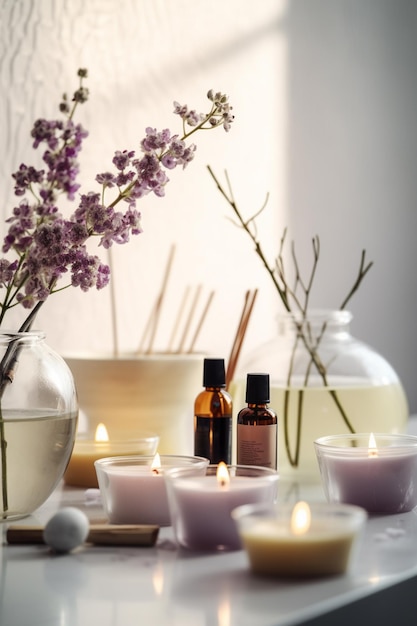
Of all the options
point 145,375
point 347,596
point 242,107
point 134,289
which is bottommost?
point 347,596

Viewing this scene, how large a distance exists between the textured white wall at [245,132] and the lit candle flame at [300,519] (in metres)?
0.75

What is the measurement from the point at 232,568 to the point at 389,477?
27 centimetres

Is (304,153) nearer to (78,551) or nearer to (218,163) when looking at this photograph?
(218,163)

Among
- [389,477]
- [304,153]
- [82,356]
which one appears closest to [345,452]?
[389,477]

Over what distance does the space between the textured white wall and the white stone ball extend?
0.63m

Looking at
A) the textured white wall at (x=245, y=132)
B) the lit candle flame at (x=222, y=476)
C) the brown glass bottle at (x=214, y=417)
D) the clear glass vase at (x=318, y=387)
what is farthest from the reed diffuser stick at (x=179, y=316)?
the lit candle flame at (x=222, y=476)

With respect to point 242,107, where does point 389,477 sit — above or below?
below

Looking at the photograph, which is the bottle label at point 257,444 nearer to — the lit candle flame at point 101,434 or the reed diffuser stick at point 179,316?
the lit candle flame at point 101,434

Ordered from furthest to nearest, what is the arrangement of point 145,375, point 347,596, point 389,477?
point 145,375 → point 389,477 → point 347,596

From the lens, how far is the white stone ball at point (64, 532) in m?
0.81

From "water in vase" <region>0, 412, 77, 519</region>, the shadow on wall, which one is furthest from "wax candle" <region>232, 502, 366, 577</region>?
the shadow on wall

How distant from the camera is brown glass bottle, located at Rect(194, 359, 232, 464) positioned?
1.05m

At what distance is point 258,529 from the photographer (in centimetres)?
73

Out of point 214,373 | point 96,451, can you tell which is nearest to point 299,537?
point 214,373
